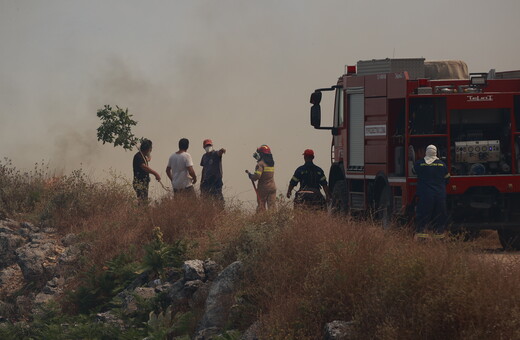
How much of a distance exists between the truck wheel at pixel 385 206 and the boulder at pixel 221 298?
201 inches

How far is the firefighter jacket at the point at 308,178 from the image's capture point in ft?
52.0

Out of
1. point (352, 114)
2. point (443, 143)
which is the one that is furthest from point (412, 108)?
point (352, 114)

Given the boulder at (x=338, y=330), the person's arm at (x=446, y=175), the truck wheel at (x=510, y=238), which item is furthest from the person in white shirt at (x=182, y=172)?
the boulder at (x=338, y=330)

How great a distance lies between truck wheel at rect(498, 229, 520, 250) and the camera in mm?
14752

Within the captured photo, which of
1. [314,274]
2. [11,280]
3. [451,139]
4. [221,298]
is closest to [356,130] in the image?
[451,139]

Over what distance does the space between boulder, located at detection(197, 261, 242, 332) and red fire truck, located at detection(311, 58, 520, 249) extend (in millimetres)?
4685

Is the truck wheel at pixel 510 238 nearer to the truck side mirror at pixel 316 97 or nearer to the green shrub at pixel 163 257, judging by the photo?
the truck side mirror at pixel 316 97

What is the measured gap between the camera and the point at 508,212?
1438cm

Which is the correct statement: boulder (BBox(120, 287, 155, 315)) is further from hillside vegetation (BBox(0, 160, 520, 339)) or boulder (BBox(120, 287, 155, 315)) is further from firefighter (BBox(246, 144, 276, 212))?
firefighter (BBox(246, 144, 276, 212))

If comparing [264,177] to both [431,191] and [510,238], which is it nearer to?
[431,191]

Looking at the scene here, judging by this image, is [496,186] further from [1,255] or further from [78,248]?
[1,255]

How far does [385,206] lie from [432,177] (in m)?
1.74

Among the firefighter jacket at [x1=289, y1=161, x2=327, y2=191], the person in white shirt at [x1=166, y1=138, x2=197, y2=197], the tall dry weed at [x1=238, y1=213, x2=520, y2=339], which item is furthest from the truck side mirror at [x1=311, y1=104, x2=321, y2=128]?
the tall dry weed at [x1=238, y1=213, x2=520, y2=339]

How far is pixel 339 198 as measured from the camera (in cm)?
1667
